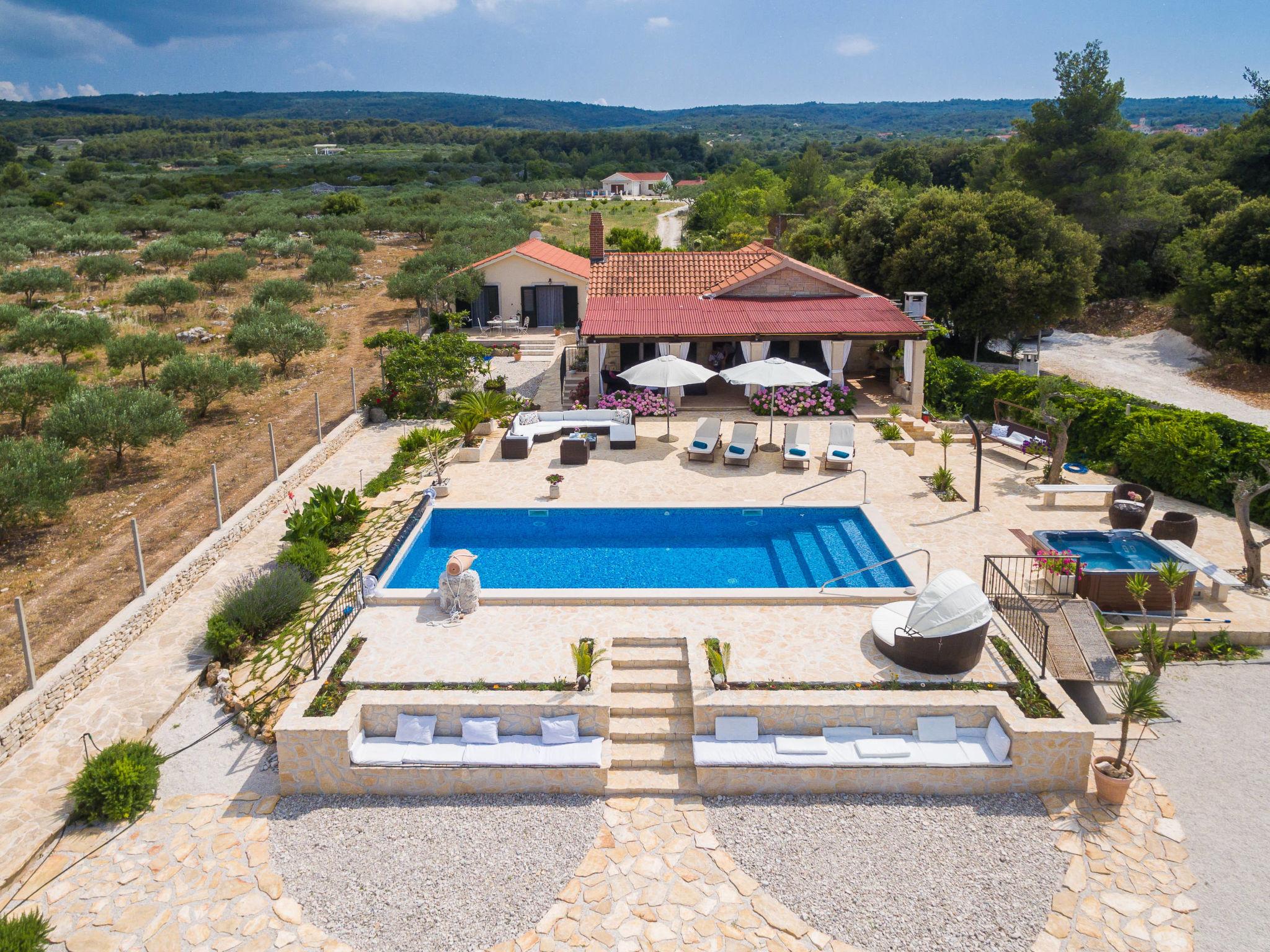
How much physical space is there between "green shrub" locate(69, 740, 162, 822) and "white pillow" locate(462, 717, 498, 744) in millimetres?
3675

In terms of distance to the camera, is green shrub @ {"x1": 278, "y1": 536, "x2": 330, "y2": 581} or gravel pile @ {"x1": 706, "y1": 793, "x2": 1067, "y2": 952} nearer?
gravel pile @ {"x1": 706, "y1": 793, "x2": 1067, "y2": 952}

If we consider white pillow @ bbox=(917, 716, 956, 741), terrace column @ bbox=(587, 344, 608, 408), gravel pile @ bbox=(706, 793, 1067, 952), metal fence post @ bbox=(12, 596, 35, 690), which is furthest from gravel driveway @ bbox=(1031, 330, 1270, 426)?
metal fence post @ bbox=(12, 596, 35, 690)

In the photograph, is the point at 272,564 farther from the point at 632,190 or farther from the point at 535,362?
the point at 632,190

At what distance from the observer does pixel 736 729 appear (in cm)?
1038

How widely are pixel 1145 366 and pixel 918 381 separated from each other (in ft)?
64.2

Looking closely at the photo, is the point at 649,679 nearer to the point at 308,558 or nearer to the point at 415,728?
the point at 415,728

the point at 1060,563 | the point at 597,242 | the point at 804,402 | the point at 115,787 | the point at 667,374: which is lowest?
the point at 115,787

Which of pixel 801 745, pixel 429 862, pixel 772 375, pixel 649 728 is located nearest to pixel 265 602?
pixel 429 862

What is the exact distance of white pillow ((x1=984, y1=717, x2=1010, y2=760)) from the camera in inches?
395

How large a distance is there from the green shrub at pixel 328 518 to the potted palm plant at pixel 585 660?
7.45m

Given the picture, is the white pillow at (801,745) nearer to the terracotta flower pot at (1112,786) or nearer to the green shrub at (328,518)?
the terracotta flower pot at (1112,786)

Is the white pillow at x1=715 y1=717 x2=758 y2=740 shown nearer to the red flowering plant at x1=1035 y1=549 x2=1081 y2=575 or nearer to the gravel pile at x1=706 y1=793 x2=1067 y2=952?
the gravel pile at x1=706 y1=793 x2=1067 y2=952

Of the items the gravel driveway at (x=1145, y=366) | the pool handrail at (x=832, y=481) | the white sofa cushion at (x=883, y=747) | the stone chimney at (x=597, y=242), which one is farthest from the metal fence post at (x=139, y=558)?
the gravel driveway at (x=1145, y=366)

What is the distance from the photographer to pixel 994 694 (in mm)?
10664
